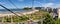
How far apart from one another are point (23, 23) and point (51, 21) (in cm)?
243

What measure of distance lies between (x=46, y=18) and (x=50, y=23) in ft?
0.85

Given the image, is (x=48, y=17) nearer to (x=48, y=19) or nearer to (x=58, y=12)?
(x=48, y=19)

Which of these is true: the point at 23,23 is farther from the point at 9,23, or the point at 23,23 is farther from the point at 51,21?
the point at 51,21

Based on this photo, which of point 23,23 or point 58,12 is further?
point 58,12

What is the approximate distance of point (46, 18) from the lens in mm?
6887

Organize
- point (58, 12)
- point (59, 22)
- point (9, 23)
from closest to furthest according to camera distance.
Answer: point (59, 22) < point (9, 23) < point (58, 12)

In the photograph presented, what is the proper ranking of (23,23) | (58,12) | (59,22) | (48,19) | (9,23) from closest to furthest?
1. (48,19)
2. (59,22)
3. (23,23)
4. (9,23)
5. (58,12)

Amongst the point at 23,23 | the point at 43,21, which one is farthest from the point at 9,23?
the point at 43,21

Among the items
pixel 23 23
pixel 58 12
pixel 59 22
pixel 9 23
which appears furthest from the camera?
pixel 58 12

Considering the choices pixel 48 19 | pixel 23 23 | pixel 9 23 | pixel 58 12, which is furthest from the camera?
pixel 58 12

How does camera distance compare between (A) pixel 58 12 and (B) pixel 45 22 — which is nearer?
(B) pixel 45 22

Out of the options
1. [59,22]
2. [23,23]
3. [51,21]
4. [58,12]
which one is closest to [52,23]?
[51,21]

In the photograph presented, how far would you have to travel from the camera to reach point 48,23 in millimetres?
6812

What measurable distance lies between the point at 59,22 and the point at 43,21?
0.74 m
